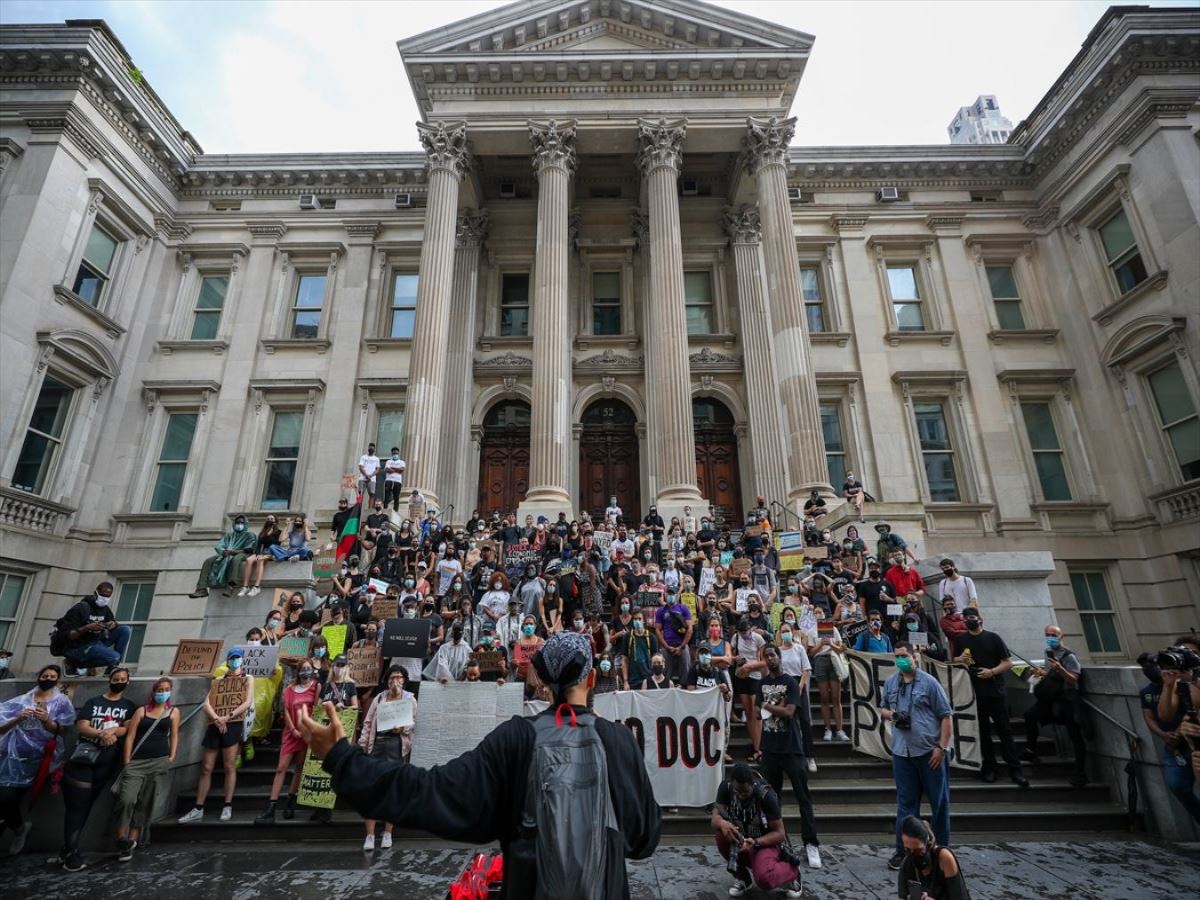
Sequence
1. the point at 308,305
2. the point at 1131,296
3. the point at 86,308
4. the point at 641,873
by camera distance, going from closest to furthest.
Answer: the point at 641,873
the point at 1131,296
the point at 86,308
the point at 308,305

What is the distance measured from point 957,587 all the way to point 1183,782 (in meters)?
3.62

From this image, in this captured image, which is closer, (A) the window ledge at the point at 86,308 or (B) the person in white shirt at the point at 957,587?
(B) the person in white shirt at the point at 957,587

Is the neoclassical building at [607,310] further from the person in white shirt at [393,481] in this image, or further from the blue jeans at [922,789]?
the blue jeans at [922,789]

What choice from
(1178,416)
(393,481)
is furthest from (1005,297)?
(393,481)

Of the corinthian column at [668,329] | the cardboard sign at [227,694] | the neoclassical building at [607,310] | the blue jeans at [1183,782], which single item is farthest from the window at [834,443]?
the cardboard sign at [227,694]

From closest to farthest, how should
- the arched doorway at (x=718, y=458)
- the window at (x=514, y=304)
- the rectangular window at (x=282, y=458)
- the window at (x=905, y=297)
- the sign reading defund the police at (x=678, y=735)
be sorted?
the sign reading defund the police at (x=678, y=735) → the rectangular window at (x=282, y=458) → the arched doorway at (x=718, y=458) → the window at (x=905, y=297) → the window at (x=514, y=304)

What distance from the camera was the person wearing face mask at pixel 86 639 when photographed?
9.62 m

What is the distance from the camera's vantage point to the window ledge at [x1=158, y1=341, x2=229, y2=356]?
21.2 meters

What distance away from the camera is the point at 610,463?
21531 mm

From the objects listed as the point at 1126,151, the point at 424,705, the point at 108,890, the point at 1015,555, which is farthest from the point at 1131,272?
the point at 108,890

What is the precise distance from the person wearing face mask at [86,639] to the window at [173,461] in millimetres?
11155

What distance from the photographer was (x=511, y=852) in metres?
2.23

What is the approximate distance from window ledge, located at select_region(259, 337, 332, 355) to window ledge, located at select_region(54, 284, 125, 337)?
411cm

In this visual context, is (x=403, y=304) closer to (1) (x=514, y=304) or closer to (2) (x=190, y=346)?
(1) (x=514, y=304)
